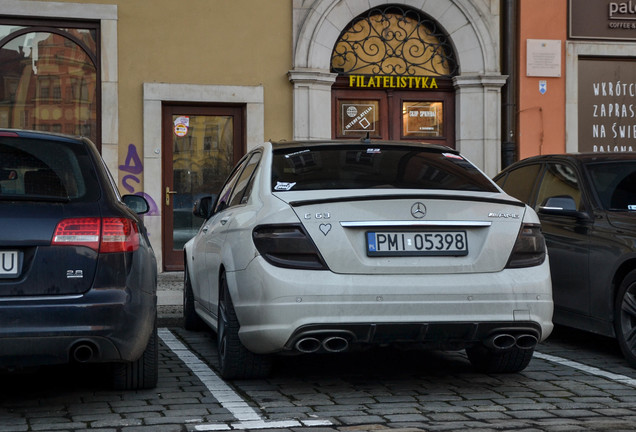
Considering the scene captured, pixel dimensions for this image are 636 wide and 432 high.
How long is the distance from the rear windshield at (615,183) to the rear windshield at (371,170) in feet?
5.87

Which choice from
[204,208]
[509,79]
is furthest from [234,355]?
[509,79]

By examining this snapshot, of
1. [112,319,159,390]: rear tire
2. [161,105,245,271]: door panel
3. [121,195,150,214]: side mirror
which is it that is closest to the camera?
[112,319,159,390]: rear tire

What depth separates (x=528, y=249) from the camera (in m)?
5.68

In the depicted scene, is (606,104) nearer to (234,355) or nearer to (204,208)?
(204,208)

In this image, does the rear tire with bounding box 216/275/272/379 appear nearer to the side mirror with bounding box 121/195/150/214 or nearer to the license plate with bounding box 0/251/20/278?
the side mirror with bounding box 121/195/150/214

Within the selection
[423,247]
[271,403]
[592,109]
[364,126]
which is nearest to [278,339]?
[271,403]

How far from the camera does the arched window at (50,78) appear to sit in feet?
44.9

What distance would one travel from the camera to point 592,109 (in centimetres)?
1544

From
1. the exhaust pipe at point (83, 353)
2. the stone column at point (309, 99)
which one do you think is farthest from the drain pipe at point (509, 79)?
the exhaust pipe at point (83, 353)

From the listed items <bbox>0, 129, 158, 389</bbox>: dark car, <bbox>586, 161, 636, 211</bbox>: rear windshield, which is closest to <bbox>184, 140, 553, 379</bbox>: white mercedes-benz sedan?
<bbox>0, 129, 158, 389</bbox>: dark car

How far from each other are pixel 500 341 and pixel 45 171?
2635mm

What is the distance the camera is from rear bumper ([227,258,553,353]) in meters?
5.34

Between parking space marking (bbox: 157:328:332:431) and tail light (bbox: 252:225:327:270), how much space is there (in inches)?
31.3

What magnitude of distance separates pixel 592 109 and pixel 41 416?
12.0m
